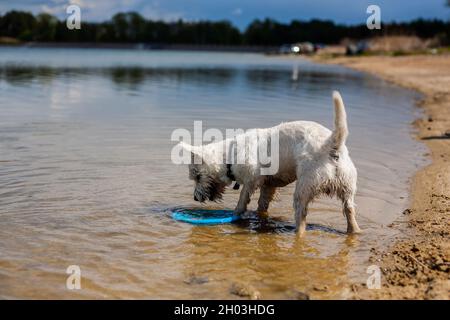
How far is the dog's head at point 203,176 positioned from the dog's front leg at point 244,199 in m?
0.41

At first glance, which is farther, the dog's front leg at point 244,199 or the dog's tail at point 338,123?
the dog's front leg at point 244,199

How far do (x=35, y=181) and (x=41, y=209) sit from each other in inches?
74.9

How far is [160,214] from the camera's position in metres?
9.53

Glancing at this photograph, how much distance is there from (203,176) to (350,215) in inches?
98.5

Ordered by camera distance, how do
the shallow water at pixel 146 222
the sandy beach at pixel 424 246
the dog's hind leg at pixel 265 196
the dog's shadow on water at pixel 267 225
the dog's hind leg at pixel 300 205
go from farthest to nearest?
the dog's hind leg at pixel 265 196 < the dog's shadow on water at pixel 267 225 < the dog's hind leg at pixel 300 205 < the shallow water at pixel 146 222 < the sandy beach at pixel 424 246

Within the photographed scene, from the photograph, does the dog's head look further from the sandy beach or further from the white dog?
the sandy beach

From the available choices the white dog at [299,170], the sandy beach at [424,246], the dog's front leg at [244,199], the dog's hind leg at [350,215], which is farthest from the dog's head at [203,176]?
the sandy beach at [424,246]

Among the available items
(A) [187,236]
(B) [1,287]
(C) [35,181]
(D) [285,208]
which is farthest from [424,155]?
(B) [1,287]

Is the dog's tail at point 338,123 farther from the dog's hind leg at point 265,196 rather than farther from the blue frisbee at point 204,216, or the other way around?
the blue frisbee at point 204,216

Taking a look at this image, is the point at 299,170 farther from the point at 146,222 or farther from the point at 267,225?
the point at 146,222

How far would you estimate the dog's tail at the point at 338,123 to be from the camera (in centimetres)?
748

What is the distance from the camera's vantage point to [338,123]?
7609 millimetres

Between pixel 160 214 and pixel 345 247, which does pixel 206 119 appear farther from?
pixel 345 247

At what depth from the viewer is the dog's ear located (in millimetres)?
9211
